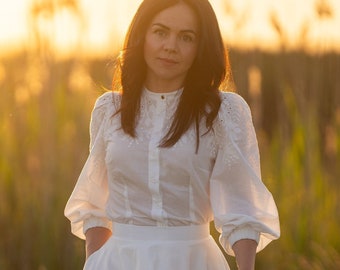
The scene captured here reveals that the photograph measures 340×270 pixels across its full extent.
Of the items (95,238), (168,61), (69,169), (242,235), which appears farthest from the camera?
(69,169)

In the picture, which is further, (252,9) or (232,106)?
(252,9)

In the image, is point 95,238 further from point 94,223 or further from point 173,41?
point 173,41

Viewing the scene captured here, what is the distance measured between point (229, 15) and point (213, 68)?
208cm

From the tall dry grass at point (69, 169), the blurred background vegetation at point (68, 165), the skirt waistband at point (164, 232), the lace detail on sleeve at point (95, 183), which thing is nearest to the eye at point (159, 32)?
the lace detail on sleeve at point (95, 183)

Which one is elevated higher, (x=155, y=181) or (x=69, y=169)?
(x=155, y=181)

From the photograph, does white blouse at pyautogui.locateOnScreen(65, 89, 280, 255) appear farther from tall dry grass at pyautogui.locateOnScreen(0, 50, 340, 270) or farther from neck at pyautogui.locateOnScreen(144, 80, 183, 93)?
tall dry grass at pyautogui.locateOnScreen(0, 50, 340, 270)

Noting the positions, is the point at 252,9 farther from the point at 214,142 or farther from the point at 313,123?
the point at 214,142

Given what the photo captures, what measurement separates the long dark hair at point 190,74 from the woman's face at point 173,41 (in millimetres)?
18

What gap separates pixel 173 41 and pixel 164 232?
1.54ft

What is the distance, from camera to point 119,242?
2.30 metres

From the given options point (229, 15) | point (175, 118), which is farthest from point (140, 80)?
point (229, 15)

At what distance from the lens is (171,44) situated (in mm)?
2234

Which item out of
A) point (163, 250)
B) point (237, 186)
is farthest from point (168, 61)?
point (163, 250)

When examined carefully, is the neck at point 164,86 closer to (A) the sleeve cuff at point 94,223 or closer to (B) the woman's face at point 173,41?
(B) the woman's face at point 173,41
